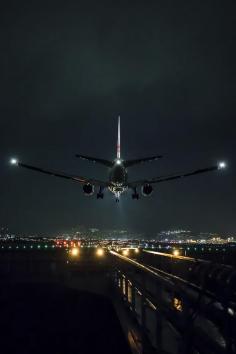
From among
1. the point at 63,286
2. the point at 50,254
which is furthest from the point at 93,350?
the point at 50,254

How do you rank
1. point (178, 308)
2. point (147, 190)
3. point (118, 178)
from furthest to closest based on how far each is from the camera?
point (147, 190), point (118, 178), point (178, 308)

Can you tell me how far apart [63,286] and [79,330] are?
1615 cm

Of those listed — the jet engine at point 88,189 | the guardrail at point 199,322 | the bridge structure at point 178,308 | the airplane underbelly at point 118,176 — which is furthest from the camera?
the jet engine at point 88,189

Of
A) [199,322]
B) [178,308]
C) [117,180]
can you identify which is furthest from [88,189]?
[199,322]

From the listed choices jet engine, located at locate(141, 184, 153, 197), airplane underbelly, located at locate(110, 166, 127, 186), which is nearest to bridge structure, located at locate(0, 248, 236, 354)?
airplane underbelly, located at locate(110, 166, 127, 186)

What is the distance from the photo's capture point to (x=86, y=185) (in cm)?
6147

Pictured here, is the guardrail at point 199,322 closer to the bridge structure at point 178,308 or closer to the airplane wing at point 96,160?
the bridge structure at point 178,308

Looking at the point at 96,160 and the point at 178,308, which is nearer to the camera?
the point at 178,308

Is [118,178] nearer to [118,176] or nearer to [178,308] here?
[118,176]

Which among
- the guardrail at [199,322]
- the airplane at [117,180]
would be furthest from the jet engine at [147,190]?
the guardrail at [199,322]

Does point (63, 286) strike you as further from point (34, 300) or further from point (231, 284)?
point (231, 284)

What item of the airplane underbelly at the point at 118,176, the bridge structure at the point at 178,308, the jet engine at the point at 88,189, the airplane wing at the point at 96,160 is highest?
the airplane wing at the point at 96,160

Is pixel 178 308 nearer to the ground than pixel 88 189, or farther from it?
nearer to the ground

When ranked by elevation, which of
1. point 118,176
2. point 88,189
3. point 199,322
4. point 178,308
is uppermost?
point 118,176
